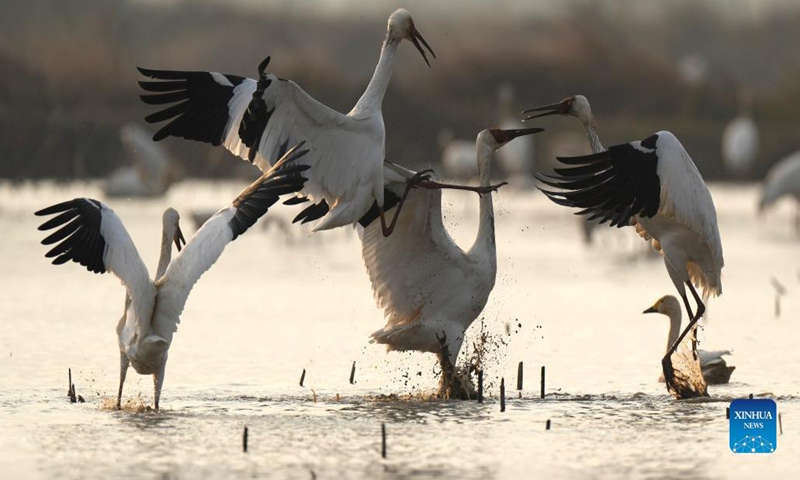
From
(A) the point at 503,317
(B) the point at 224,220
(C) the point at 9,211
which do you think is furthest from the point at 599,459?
(C) the point at 9,211

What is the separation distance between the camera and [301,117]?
8945mm

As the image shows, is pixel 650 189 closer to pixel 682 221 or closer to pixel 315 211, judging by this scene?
pixel 682 221

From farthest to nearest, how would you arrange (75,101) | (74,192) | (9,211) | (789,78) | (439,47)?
(789,78)
(439,47)
(75,101)
(74,192)
(9,211)

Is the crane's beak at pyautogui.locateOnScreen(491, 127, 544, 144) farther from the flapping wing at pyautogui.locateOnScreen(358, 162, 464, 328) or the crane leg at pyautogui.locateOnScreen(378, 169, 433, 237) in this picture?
the crane leg at pyautogui.locateOnScreen(378, 169, 433, 237)

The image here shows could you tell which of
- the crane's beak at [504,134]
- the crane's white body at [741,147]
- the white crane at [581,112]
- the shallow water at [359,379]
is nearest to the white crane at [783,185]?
the shallow water at [359,379]

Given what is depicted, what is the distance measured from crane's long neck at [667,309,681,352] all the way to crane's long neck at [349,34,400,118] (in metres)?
2.41

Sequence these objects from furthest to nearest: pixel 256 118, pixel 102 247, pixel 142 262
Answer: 1. pixel 256 118
2. pixel 102 247
3. pixel 142 262

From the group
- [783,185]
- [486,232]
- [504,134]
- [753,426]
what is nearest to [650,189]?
[486,232]

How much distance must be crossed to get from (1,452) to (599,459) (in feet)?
8.92

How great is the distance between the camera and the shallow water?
7480 mm

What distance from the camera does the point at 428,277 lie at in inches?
378

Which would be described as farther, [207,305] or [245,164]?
[245,164]

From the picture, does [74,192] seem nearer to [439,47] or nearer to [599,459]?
[439,47]

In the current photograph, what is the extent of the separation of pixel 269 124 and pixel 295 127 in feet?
0.46
